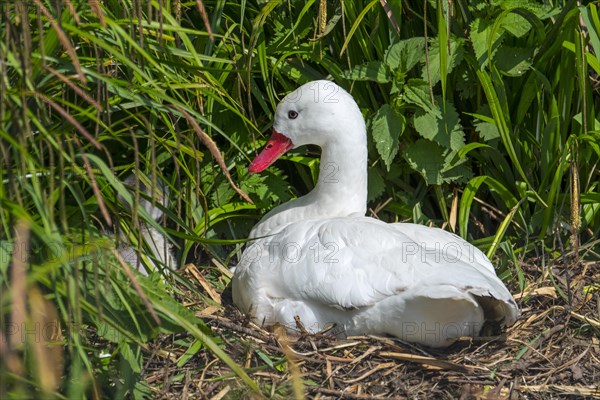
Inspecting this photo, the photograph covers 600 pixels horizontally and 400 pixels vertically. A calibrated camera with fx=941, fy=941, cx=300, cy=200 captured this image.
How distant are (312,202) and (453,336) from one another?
0.91 meters

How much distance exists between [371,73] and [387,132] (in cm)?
27

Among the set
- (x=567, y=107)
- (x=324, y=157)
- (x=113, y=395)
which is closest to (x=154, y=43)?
(x=324, y=157)

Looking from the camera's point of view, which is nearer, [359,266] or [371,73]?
[359,266]

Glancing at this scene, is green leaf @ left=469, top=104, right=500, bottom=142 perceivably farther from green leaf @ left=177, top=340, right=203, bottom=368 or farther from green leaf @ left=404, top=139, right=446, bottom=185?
green leaf @ left=177, top=340, right=203, bottom=368

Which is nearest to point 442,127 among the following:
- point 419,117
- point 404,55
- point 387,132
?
point 419,117

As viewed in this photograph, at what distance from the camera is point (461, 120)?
14.3 feet

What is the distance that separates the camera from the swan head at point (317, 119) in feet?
12.4

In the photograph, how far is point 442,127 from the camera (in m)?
4.07

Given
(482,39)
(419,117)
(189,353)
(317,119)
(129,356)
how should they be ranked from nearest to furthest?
(129,356)
(189,353)
(317,119)
(482,39)
(419,117)

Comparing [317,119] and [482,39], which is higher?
[482,39]

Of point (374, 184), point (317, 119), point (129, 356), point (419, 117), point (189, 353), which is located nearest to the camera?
point (129, 356)

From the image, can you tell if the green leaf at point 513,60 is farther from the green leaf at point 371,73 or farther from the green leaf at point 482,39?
the green leaf at point 371,73

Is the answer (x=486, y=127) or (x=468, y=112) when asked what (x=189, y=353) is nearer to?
(x=486, y=127)

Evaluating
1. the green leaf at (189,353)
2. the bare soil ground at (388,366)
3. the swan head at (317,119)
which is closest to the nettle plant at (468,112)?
the swan head at (317,119)
